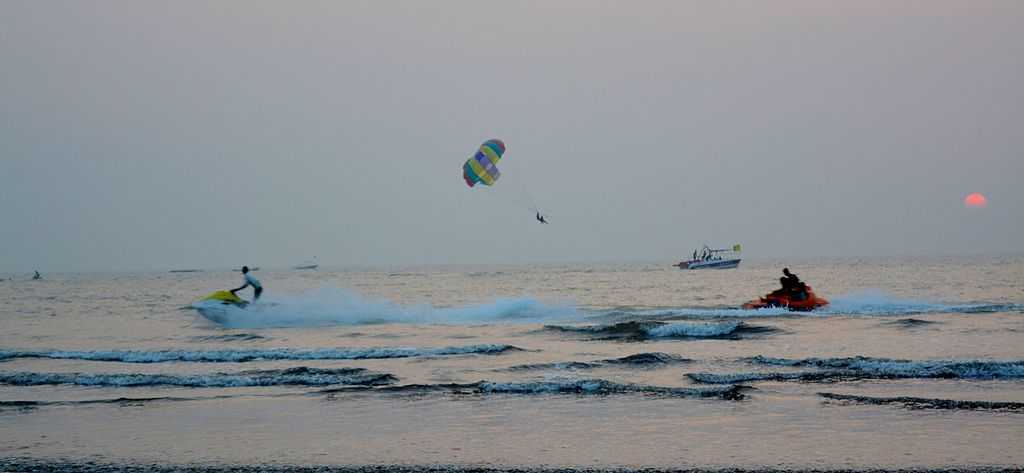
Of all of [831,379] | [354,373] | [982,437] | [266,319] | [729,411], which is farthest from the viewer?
[266,319]

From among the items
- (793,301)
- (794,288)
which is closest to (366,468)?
(793,301)

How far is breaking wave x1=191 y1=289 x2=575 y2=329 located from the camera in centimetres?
2750

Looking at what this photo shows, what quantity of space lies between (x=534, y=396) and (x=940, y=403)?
5242mm

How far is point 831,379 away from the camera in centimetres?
1327

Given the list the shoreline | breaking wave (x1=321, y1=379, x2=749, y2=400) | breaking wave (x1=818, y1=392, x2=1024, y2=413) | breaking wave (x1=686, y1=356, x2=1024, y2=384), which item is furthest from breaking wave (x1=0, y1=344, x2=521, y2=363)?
the shoreline

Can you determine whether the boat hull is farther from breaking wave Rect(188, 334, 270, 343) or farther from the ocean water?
breaking wave Rect(188, 334, 270, 343)

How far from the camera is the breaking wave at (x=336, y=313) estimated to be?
90.2 feet

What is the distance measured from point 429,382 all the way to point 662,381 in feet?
12.2

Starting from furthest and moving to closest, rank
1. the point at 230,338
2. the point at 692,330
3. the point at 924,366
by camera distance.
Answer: the point at 230,338 < the point at 692,330 < the point at 924,366

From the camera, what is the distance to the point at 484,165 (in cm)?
3347

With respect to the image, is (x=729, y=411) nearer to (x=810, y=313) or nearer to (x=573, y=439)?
(x=573, y=439)

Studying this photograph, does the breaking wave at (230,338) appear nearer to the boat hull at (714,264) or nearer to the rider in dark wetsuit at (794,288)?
the rider in dark wetsuit at (794,288)

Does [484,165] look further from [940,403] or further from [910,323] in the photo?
[940,403]

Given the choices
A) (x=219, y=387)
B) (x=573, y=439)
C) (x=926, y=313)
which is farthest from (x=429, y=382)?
(x=926, y=313)
